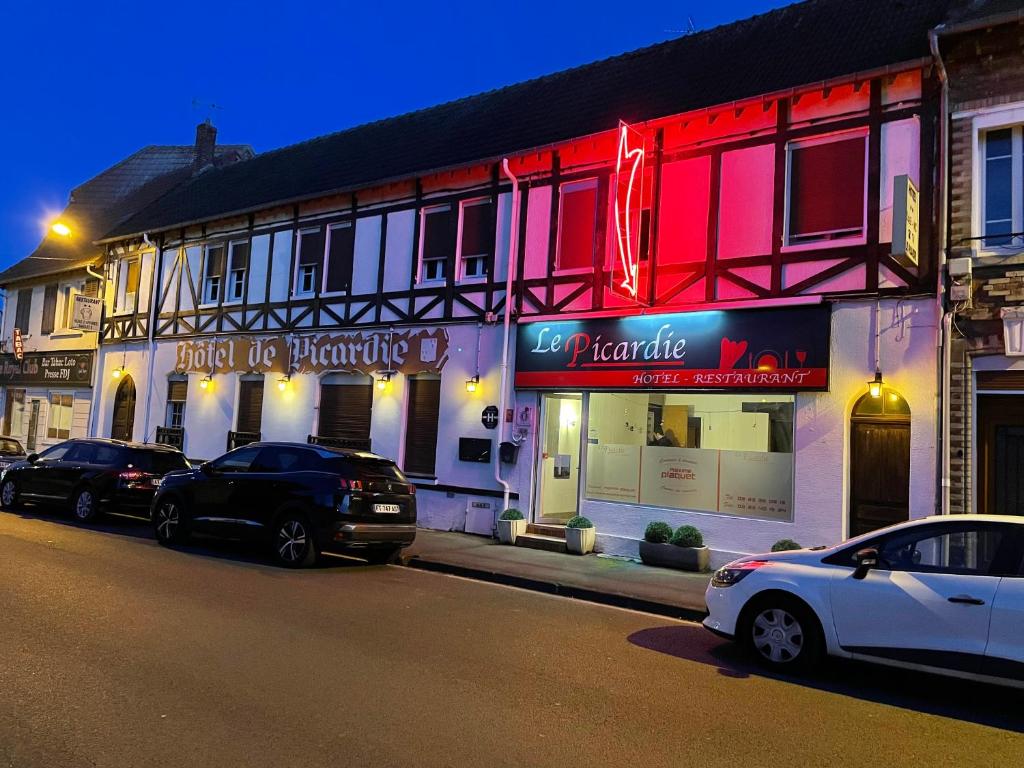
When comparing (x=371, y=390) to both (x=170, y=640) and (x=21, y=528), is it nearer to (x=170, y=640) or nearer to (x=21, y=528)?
(x=21, y=528)

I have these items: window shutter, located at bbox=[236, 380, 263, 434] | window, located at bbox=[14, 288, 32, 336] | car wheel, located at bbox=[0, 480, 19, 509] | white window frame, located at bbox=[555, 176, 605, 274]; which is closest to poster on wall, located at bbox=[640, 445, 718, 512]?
white window frame, located at bbox=[555, 176, 605, 274]

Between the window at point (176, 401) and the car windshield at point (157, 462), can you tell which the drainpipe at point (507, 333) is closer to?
the car windshield at point (157, 462)

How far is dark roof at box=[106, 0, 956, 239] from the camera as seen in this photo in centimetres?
1130

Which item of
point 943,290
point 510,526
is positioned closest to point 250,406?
point 510,526

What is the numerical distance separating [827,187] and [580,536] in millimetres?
6376

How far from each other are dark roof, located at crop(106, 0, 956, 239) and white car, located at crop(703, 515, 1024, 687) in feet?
24.0

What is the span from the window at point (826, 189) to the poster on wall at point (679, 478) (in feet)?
11.6

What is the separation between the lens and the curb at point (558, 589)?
8.48m

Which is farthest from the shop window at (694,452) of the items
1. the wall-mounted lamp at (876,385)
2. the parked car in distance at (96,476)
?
the parked car in distance at (96,476)

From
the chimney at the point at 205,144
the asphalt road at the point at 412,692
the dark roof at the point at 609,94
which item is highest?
the chimney at the point at 205,144

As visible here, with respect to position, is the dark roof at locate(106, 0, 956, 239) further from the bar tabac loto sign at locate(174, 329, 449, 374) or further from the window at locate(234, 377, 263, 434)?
the window at locate(234, 377, 263, 434)

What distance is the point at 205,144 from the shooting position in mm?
26453

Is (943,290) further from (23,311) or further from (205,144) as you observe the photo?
(23,311)

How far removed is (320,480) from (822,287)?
738 centimetres
